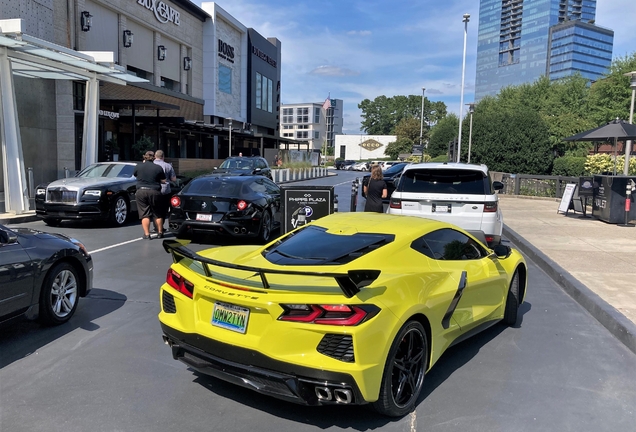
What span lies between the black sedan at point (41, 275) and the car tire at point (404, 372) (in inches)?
138

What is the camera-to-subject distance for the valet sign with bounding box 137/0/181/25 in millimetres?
32875

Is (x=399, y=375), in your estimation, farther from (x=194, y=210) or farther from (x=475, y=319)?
(x=194, y=210)

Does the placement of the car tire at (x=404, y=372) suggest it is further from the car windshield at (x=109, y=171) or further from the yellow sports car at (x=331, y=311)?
the car windshield at (x=109, y=171)

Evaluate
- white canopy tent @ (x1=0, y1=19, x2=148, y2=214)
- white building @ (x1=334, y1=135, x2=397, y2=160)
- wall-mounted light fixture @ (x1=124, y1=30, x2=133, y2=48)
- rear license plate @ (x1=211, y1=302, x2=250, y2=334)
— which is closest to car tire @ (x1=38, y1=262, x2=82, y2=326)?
rear license plate @ (x1=211, y1=302, x2=250, y2=334)

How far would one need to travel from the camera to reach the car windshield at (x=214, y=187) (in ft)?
34.6

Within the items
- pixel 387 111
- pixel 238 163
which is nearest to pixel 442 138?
pixel 238 163

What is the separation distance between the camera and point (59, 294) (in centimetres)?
559

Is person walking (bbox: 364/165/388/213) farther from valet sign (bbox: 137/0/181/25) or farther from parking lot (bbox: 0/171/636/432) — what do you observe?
valet sign (bbox: 137/0/181/25)

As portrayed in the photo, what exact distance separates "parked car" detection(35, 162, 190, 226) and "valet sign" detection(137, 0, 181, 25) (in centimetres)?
2285

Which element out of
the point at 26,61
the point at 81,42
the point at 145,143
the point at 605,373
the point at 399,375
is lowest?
the point at 605,373

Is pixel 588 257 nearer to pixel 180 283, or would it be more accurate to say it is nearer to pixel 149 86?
pixel 180 283

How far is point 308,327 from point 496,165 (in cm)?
3061

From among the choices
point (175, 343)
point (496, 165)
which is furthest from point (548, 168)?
point (175, 343)

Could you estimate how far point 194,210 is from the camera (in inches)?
409
